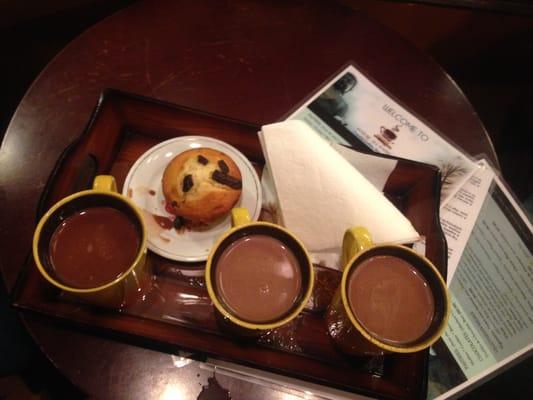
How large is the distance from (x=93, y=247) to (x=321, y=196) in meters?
0.42

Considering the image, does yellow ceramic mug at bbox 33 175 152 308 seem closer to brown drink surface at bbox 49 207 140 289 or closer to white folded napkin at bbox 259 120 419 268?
→ brown drink surface at bbox 49 207 140 289

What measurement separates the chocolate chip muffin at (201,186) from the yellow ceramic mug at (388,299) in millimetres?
274

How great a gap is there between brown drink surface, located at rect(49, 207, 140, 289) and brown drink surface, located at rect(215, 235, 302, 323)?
151 mm

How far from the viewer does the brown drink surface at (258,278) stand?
2.12 feet

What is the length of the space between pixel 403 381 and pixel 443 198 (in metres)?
0.47

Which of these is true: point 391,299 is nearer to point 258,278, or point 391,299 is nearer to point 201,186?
point 258,278

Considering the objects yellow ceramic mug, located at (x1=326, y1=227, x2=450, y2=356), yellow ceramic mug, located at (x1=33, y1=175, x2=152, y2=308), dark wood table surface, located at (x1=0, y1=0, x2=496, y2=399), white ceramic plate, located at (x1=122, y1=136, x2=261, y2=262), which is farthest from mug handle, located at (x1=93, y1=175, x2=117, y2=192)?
yellow ceramic mug, located at (x1=326, y1=227, x2=450, y2=356)

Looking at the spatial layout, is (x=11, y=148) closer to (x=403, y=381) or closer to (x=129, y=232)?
(x=129, y=232)

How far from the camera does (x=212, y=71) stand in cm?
111

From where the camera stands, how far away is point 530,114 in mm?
1703

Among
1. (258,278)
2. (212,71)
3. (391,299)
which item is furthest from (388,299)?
(212,71)

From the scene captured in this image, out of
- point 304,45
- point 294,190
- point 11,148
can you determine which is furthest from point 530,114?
point 11,148

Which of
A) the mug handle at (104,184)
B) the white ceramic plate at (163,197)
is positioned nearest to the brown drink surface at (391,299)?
Answer: the white ceramic plate at (163,197)

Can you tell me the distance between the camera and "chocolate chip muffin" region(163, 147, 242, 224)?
0.84 metres
